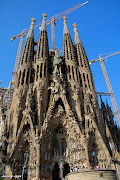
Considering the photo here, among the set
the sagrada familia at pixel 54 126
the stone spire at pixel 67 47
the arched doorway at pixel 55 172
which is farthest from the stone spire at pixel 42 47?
the arched doorway at pixel 55 172

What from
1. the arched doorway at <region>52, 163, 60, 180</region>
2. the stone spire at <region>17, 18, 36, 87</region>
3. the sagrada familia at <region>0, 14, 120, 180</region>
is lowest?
the arched doorway at <region>52, 163, 60, 180</region>

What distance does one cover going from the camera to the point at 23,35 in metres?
55.2

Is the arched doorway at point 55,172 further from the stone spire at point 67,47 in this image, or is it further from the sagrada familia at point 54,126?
the stone spire at point 67,47

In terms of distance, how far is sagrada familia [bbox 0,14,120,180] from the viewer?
64.6 feet

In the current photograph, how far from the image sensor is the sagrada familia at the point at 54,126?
19.7 metres

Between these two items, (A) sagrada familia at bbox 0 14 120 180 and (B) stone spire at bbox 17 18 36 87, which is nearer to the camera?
(A) sagrada familia at bbox 0 14 120 180

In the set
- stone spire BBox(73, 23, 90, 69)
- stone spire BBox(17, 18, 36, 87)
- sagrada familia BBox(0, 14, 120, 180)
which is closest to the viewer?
sagrada familia BBox(0, 14, 120, 180)

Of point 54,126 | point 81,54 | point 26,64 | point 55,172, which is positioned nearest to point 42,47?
point 26,64

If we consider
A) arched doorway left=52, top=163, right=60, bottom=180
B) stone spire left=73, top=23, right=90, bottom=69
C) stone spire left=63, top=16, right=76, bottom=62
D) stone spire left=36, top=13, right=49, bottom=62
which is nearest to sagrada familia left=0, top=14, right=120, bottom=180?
arched doorway left=52, top=163, right=60, bottom=180

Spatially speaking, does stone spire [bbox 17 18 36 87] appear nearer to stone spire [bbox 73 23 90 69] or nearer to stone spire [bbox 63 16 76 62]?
stone spire [bbox 63 16 76 62]

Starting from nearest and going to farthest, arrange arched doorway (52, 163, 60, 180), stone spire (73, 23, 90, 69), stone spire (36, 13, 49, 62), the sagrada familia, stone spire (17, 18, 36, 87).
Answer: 1. the sagrada familia
2. arched doorway (52, 163, 60, 180)
3. stone spire (17, 18, 36, 87)
4. stone spire (36, 13, 49, 62)
5. stone spire (73, 23, 90, 69)

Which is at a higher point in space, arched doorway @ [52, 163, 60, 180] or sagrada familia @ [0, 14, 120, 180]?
sagrada familia @ [0, 14, 120, 180]

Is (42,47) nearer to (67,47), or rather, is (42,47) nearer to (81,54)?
(67,47)

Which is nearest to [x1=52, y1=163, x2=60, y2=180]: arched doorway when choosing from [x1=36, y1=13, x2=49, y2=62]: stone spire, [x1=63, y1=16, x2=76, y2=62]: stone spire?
[x1=36, y1=13, x2=49, y2=62]: stone spire
